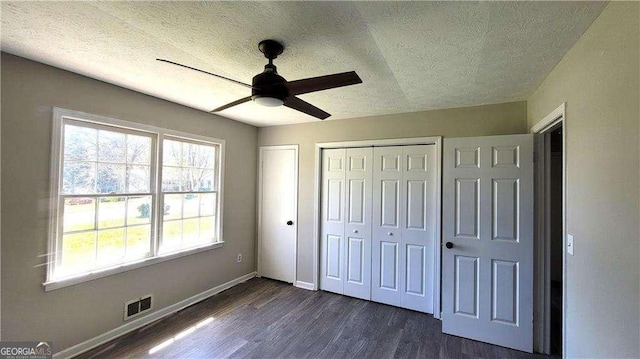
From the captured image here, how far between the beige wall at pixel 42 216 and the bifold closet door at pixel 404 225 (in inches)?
97.9

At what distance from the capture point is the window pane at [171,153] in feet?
9.47

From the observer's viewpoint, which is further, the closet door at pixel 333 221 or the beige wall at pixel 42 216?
the closet door at pixel 333 221

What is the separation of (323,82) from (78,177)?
2288mm

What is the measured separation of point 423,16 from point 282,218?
314 centimetres

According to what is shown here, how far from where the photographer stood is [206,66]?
1997mm

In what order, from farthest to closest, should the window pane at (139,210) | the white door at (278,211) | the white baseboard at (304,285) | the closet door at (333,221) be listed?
the white door at (278,211) → the white baseboard at (304,285) → the closet door at (333,221) → the window pane at (139,210)

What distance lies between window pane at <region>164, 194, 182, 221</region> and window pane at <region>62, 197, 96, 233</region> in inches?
26.1

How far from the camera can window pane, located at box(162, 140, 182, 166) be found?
2887 mm

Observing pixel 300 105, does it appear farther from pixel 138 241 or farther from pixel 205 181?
pixel 138 241

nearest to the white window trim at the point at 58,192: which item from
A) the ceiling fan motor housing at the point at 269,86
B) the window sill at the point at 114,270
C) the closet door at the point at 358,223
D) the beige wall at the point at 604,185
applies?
the window sill at the point at 114,270

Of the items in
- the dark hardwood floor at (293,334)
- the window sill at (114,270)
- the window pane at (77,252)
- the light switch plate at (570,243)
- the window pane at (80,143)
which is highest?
the window pane at (80,143)

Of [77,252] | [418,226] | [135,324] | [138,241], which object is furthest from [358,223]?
[77,252]

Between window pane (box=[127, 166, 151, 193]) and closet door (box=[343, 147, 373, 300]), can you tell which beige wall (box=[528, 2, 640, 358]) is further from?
window pane (box=[127, 166, 151, 193])

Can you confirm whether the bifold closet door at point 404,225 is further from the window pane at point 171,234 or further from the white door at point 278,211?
the window pane at point 171,234
